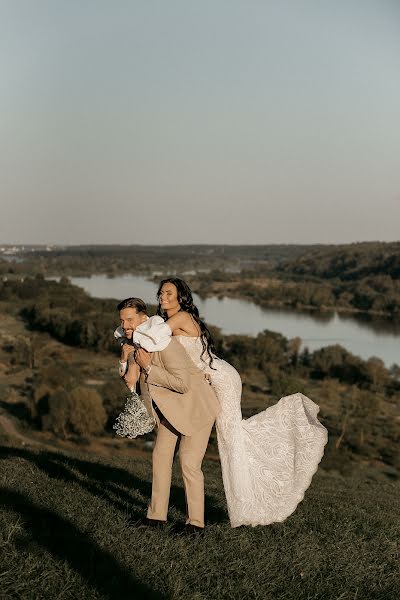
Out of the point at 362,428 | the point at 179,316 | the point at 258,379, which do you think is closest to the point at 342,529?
the point at 179,316

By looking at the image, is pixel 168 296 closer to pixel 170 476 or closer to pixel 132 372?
pixel 132 372

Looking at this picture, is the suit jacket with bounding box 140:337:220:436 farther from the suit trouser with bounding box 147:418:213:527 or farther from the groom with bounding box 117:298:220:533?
the suit trouser with bounding box 147:418:213:527

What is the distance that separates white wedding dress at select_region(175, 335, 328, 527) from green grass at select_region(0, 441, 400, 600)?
22 cm

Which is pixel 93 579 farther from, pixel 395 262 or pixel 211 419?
pixel 395 262

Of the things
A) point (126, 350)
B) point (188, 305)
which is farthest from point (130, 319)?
point (188, 305)

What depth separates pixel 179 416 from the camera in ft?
15.7

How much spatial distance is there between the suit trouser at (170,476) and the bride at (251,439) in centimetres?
32

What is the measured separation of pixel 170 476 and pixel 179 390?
2.59 ft

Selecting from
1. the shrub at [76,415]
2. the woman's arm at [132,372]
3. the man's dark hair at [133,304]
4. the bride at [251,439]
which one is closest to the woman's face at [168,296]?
the bride at [251,439]

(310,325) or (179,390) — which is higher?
(179,390)

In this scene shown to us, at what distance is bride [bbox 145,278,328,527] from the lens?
16.6ft

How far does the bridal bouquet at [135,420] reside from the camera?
15.8 ft

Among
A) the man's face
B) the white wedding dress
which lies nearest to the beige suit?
the white wedding dress

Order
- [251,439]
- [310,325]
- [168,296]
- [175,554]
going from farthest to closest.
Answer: [310,325] → [251,439] → [168,296] → [175,554]
